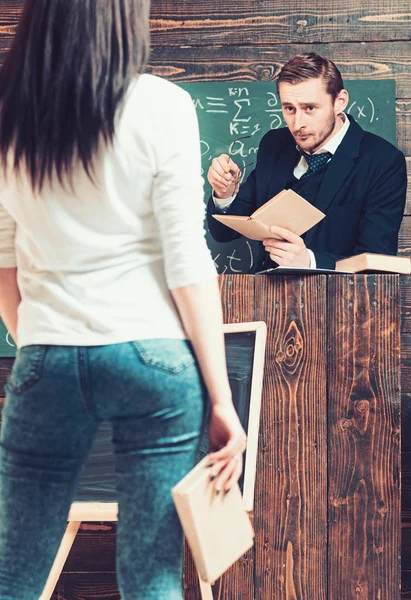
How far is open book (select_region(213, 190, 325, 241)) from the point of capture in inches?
68.6

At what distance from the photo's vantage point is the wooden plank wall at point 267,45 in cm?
255

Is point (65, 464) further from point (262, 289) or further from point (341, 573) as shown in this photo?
point (341, 573)

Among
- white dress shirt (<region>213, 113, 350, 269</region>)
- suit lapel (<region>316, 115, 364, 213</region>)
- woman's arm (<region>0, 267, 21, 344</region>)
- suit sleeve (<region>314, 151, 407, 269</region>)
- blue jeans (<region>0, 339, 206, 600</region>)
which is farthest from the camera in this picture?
white dress shirt (<region>213, 113, 350, 269</region>)

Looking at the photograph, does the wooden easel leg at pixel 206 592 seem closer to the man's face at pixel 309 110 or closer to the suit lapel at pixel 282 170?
Result: the suit lapel at pixel 282 170

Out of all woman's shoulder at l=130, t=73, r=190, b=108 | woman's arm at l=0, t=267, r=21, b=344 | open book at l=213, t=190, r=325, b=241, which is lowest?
woman's arm at l=0, t=267, r=21, b=344

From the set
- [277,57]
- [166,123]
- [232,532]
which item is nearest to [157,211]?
[166,123]

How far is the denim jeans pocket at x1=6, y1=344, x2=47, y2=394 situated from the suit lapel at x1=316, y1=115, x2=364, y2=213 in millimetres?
1628

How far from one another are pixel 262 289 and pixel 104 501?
A: 2.17 ft

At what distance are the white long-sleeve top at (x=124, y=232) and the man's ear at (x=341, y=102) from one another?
1.69 meters

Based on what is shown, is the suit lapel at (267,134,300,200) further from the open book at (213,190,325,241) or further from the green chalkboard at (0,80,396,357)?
the open book at (213,190,325,241)

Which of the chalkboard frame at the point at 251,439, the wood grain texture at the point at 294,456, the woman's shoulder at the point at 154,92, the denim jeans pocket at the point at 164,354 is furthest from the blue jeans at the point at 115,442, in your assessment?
the wood grain texture at the point at 294,456

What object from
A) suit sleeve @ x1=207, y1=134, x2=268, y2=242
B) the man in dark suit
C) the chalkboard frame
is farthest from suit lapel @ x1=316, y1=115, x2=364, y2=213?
the chalkboard frame

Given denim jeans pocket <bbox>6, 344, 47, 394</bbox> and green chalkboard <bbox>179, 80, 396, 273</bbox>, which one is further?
green chalkboard <bbox>179, 80, 396, 273</bbox>

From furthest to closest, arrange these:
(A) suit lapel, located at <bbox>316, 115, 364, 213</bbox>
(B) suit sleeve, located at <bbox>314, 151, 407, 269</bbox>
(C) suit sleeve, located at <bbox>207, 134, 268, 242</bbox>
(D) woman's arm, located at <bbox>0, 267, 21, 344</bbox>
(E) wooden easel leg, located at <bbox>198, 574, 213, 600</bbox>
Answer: (C) suit sleeve, located at <bbox>207, 134, 268, 242</bbox>
(A) suit lapel, located at <bbox>316, 115, 364, 213</bbox>
(B) suit sleeve, located at <bbox>314, 151, 407, 269</bbox>
(E) wooden easel leg, located at <bbox>198, 574, 213, 600</bbox>
(D) woman's arm, located at <bbox>0, 267, 21, 344</bbox>
